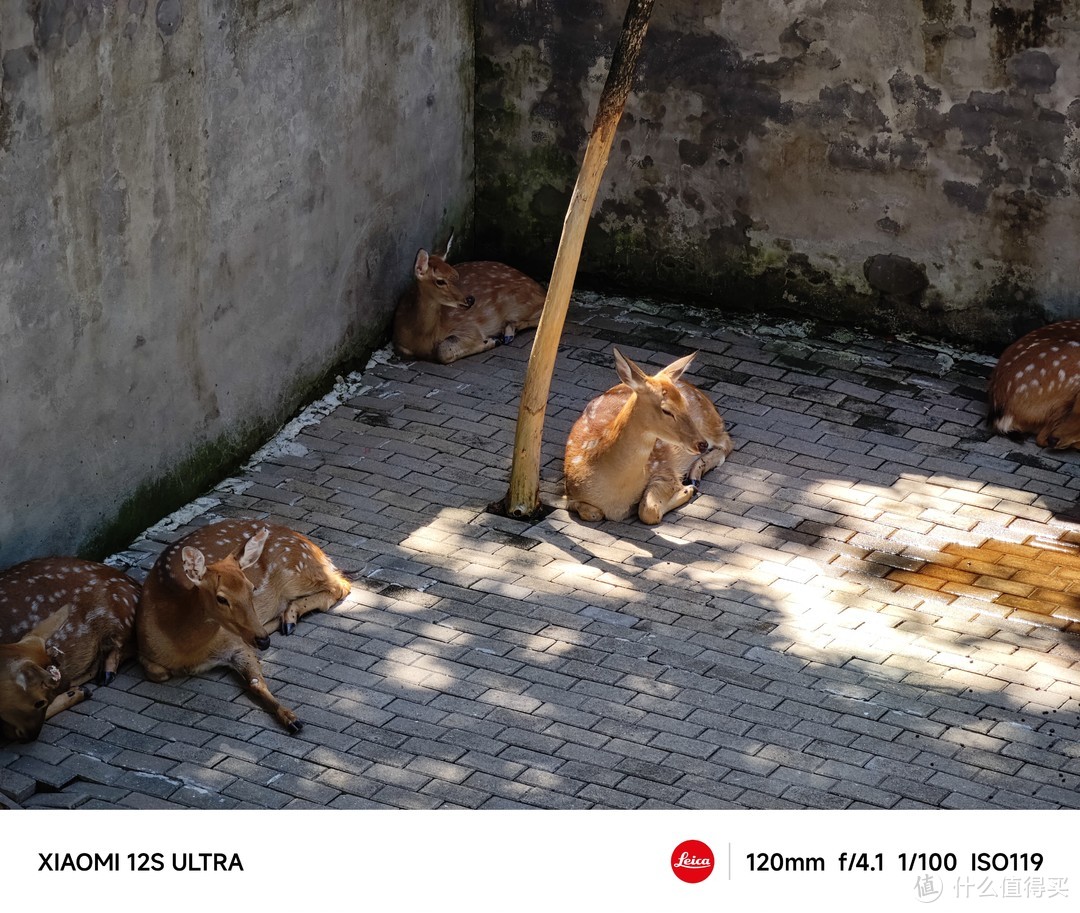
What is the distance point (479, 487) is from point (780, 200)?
3.13 m

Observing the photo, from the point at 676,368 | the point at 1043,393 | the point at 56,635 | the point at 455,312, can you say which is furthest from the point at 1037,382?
the point at 56,635

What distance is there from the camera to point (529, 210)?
41.6 ft

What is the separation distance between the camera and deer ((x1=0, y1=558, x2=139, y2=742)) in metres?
7.98

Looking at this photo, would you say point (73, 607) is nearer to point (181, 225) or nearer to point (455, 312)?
point (181, 225)

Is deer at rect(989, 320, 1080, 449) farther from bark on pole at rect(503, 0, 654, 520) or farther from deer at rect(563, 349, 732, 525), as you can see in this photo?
bark on pole at rect(503, 0, 654, 520)

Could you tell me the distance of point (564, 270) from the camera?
9539mm

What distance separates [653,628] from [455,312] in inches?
138

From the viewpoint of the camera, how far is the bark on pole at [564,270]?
9.24 metres

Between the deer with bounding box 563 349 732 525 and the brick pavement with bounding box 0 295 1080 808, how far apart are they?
0.43 ft

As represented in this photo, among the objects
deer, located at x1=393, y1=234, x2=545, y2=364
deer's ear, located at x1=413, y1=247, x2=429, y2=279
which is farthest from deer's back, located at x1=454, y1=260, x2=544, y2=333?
deer's ear, located at x1=413, y1=247, x2=429, y2=279

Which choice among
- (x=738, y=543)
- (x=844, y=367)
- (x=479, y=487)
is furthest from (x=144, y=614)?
(x=844, y=367)

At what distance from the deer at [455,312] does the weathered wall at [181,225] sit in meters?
0.23

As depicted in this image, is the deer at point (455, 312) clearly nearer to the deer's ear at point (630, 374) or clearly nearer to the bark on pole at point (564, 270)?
the bark on pole at point (564, 270)

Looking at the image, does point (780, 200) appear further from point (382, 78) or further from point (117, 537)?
point (117, 537)
